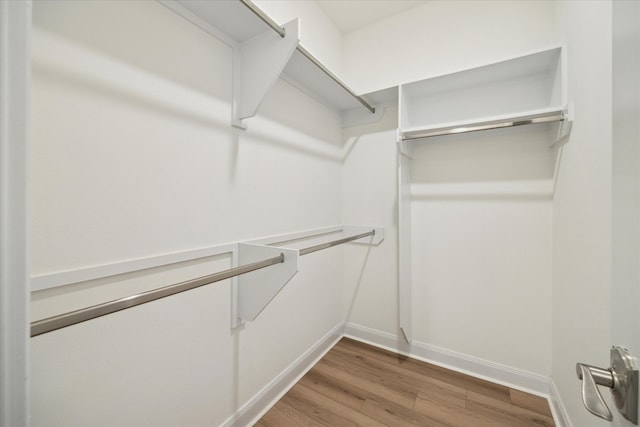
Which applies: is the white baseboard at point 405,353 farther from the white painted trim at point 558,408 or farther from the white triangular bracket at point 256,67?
the white triangular bracket at point 256,67

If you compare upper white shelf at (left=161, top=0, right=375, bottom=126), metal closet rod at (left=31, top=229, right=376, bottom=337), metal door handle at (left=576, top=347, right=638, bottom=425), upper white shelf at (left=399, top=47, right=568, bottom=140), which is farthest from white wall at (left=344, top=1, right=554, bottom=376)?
metal closet rod at (left=31, top=229, right=376, bottom=337)

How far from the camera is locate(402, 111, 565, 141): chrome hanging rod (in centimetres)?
127

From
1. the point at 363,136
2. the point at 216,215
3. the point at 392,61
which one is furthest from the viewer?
the point at 363,136

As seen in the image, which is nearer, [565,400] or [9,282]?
[9,282]

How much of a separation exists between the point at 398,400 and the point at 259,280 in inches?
44.6

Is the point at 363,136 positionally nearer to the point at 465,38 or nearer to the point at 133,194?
the point at 465,38

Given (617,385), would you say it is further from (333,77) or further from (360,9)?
(360,9)

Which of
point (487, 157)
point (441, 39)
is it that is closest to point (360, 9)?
point (441, 39)

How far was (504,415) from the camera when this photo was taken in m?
1.39

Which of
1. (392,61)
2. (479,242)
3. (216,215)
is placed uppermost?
(392,61)

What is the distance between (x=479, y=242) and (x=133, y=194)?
1.95 metres

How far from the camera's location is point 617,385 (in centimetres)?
42

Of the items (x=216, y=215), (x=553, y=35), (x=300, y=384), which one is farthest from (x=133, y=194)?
(x=553, y=35)

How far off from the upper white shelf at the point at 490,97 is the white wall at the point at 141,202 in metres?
1.02
